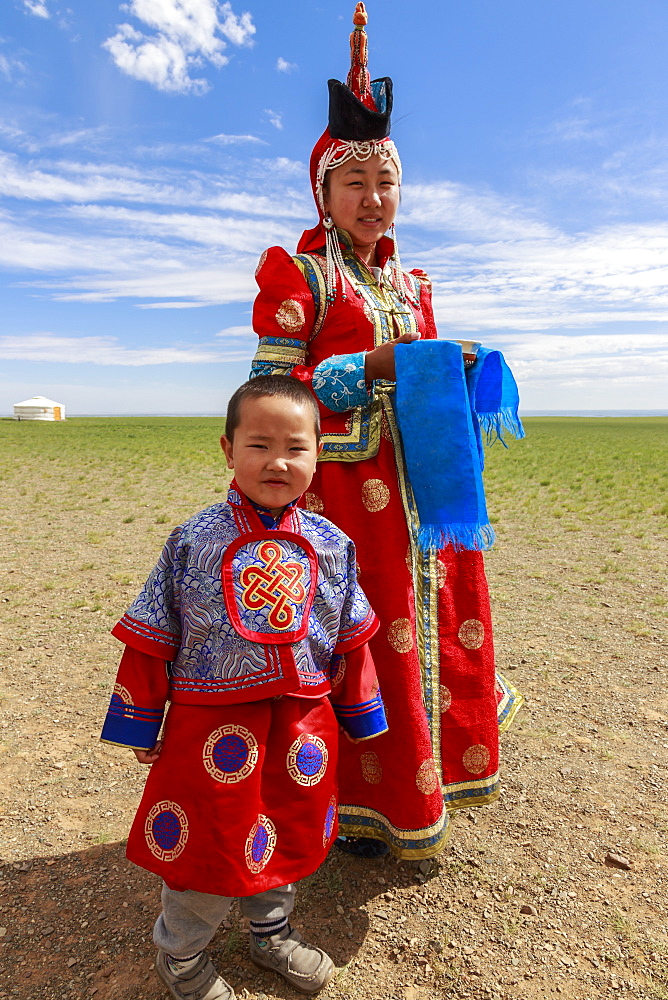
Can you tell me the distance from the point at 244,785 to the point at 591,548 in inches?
317

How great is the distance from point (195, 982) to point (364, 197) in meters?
2.49

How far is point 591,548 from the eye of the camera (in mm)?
8930

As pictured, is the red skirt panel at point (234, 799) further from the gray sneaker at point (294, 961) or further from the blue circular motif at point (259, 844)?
the gray sneaker at point (294, 961)

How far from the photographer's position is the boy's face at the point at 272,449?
68.2 inches

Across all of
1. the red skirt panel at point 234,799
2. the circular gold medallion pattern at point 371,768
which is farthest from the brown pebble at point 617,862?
the red skirt panel at point 234,799

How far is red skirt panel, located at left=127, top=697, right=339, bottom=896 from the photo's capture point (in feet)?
5.60

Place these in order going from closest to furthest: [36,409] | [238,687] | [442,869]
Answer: [238,687]
[442,869]
[36,409]

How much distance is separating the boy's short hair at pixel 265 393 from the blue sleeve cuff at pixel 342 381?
0.29 m

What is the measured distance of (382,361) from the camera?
2.10 m

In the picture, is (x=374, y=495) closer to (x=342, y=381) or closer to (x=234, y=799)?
(x=342, y=381)

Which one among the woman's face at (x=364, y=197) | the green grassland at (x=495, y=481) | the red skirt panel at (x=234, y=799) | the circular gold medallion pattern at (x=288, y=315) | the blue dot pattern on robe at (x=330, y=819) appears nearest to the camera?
the red skirt panel at (x=234, y=799)

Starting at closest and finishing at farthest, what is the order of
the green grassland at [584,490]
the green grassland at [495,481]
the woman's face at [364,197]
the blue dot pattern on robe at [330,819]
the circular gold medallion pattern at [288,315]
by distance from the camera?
the blue dot pattern on robe at [330,819] < the circular gold medallion pattern at [288,315] < the woman's face at [364,197] < the green grassland at [584,490] < the green grassland at [495,481]

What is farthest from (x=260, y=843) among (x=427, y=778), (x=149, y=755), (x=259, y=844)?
(x=427, y=778)

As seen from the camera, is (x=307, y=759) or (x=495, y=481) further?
(x=495, y=481)
